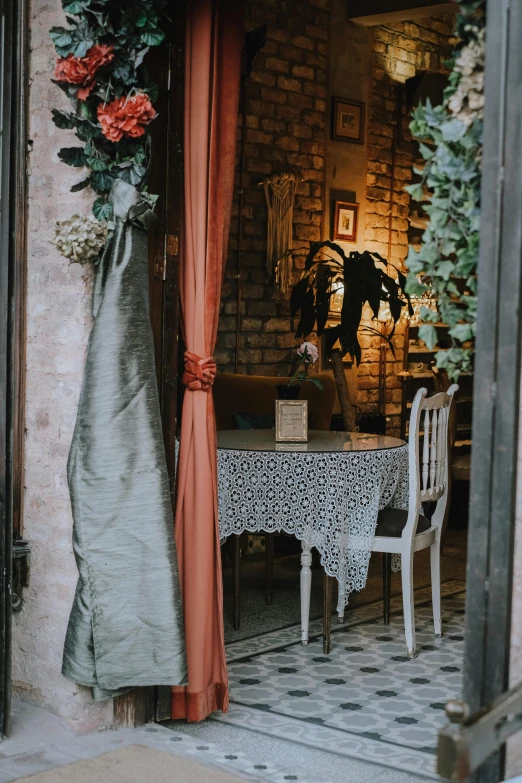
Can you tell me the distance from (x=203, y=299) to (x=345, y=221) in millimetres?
3863

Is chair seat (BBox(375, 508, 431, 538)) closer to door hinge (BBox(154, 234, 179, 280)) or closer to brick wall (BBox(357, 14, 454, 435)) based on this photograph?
door hinge (BBox(154, 234, 179, 280))

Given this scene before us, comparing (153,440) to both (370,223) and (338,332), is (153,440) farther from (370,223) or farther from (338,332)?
(370,223)

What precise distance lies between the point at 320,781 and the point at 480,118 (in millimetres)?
1972

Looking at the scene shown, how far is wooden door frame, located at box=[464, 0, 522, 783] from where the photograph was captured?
2.07 meters

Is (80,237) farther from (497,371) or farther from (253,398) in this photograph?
(253,398)

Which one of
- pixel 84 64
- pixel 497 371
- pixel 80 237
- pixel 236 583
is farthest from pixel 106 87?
pixel 236 583

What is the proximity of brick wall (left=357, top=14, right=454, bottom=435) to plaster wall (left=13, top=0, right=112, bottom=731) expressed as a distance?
4.14 m

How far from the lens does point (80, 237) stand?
324cm

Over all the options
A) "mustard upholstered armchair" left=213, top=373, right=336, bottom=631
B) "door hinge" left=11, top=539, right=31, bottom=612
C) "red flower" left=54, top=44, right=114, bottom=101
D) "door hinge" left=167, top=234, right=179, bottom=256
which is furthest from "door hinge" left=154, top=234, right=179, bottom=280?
"mustard upholstered armchair" left=213, top=373, right=336, bottom=631

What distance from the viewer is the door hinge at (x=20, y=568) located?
11.7 feet

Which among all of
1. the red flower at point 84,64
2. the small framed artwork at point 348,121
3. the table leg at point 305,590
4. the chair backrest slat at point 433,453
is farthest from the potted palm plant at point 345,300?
the red flower at point 84,64

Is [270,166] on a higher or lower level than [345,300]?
higher

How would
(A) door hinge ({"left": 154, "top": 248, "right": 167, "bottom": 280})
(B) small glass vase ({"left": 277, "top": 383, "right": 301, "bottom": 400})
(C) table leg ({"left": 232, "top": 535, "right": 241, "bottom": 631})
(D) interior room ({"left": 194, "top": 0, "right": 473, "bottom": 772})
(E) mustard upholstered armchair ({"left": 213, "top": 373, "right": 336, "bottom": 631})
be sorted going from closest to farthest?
(A) door hinge ({"left": 154, "top": 248, "right": 167, "bottom": 280}) < (D) interior room ({"left": 194, "top": 0, "right": 473, "bottom": 772}) < (C) table leg ({"left": 232, "top": 535, "right": 241, "bottom": 631}) < (B) small glass vase ({"left": 277, "top": 383, "right": 301, "bottom": 400}) < (E) mustard upholstered armchair ({"left": 213, "top": 373, "right": 336, "bottom": 631})

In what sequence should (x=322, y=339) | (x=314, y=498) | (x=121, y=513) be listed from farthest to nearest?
1. (x=322, y=339)
2. (x=314, y=498)
3. (x=121, y=513)
